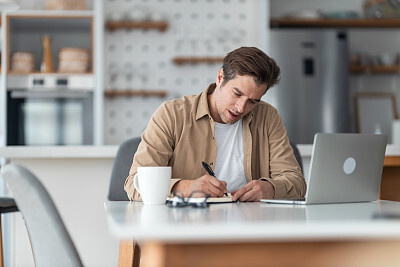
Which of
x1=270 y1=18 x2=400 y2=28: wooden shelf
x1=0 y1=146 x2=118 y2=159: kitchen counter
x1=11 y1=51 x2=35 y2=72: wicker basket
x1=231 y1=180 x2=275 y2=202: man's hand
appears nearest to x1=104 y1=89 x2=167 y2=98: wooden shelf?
x1=11 y1=51 x2=35 y2=72: wicker basket

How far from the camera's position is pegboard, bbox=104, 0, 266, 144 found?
201 inches

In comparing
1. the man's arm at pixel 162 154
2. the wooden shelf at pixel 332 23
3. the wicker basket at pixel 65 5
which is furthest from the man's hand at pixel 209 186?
the wooden shelf at pixel 332 23

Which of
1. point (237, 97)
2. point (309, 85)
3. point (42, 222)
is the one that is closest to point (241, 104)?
point (237, 97)

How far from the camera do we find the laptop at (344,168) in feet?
4.73

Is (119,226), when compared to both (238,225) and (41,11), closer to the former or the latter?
(238,225)

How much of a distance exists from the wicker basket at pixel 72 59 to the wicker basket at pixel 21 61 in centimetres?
26

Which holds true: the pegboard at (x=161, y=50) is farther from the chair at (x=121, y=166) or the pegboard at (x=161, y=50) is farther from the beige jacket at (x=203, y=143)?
the beige jacket at (x=203, y=143)

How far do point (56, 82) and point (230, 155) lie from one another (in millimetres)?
3093

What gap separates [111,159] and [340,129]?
2568mm

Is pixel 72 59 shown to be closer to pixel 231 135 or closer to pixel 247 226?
pixel 231 135

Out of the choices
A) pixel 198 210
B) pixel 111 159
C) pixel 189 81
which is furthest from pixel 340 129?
pixel 198 210

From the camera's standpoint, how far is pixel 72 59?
4.77 m

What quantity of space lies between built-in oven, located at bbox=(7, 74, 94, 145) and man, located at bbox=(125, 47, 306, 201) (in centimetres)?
291

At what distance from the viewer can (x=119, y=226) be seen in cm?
94
